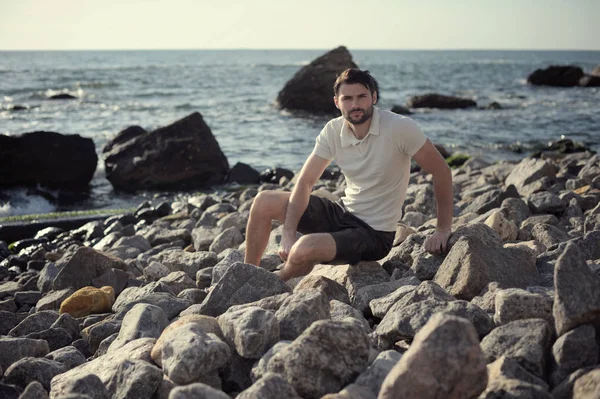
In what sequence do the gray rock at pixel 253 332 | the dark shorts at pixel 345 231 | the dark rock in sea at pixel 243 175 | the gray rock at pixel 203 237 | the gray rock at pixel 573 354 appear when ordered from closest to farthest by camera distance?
the gray rock at pixel 573 354 < the gray rock at pixel 253 332 < the dark shorts at pixel 345 231 < the gray rock at pixel 203 237 < the dark rock in sea at pixel 243 175

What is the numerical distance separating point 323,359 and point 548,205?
4360 millimetres

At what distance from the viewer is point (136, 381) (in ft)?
9.85

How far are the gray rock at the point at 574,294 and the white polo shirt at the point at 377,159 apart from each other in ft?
5.94

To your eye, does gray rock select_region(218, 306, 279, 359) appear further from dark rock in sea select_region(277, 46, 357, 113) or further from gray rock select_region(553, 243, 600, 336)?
dark rock in sea select_region(277, 46, 357, 113)

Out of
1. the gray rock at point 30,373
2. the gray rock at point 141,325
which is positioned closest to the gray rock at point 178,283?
the gray rock at point 141,325

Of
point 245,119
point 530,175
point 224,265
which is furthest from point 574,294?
point 245,119

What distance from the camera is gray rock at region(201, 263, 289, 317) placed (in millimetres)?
3924

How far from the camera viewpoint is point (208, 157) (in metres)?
13.2

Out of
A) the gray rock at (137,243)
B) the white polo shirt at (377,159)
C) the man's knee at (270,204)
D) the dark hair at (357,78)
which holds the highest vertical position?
the dark hair at (357,78)

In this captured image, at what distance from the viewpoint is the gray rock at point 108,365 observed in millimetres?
3184

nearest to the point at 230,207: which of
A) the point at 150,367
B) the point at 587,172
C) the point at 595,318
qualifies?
the point at 587,172

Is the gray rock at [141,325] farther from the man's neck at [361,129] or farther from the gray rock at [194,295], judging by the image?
the man's neck at [361,129]

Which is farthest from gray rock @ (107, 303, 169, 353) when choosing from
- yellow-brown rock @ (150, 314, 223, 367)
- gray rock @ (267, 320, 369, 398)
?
gray rock @ (267, 320, 369, 398)

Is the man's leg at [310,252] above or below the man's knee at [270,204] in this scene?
below
